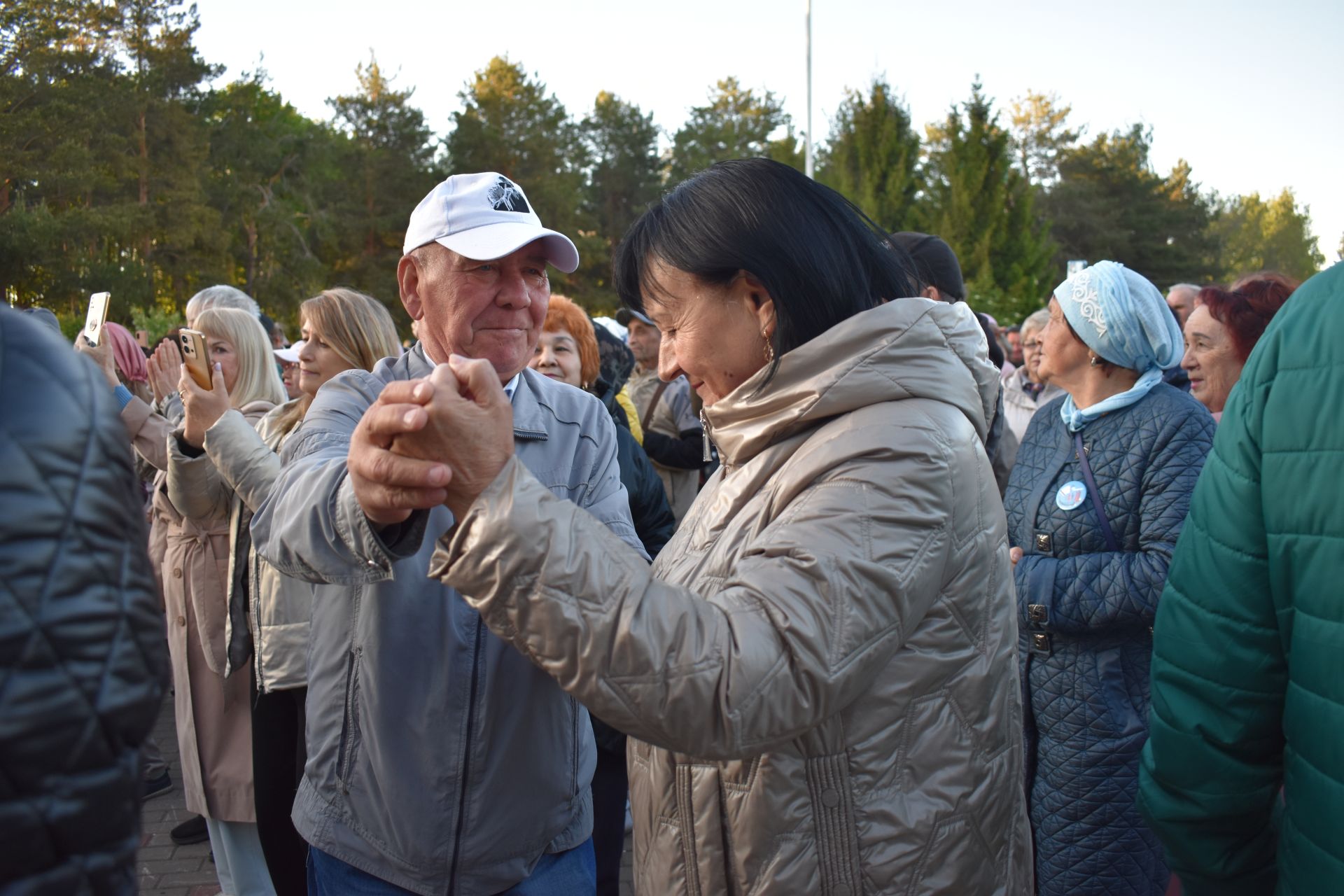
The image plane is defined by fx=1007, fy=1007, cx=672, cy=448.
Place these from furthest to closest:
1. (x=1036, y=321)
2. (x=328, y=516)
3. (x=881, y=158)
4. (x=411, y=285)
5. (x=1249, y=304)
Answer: (x=881, y=158), (x=1036, y=321), (x=1249, y=304), (x=411, y=285), (x=328, y=516)

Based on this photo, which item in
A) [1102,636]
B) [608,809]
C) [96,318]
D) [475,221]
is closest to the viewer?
[475,221]

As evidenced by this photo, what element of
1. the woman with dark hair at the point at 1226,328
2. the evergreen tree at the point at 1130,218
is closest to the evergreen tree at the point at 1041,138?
the evergreen tree at the point at 1130,218

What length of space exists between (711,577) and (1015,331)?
1264 centimetres

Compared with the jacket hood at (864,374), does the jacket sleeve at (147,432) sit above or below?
below

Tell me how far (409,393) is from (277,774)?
2.59 m

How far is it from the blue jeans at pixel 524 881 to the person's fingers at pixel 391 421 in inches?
43.1

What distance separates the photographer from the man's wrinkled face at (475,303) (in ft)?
6.97

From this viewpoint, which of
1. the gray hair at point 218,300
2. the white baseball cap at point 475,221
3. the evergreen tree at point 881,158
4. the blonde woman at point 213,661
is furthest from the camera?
the evergreen tree at point 881,158

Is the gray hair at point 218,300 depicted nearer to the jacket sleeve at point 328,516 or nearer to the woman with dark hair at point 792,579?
the jacket sleeve at point 328,516

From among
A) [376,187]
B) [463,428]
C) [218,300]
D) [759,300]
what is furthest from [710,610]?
[376,187]

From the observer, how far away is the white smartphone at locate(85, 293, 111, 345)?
4750mm

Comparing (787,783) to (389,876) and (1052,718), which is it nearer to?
(389,876)

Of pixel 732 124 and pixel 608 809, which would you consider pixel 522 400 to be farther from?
pixel 732 124

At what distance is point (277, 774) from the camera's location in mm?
3361
